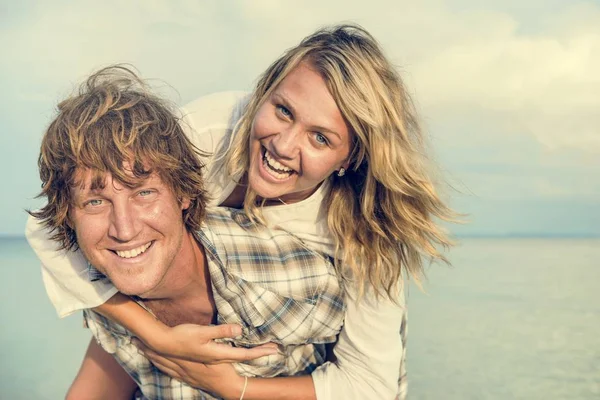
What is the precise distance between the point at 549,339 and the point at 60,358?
5.56 meters

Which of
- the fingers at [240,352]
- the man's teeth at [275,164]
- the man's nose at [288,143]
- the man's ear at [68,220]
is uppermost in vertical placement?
the man's nose at [288,143]

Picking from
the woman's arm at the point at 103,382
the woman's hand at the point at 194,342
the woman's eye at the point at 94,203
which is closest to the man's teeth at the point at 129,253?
the woman's eye at the point at 94,203

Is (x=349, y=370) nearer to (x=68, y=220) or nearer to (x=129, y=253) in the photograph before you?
(x=129, y=253)

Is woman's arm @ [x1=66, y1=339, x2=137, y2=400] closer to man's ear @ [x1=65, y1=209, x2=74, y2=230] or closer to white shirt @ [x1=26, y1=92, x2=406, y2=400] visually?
white shirt @ [x1=26, y1=92, x2=406, y2=400]

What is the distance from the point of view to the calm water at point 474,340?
6301 millimetres

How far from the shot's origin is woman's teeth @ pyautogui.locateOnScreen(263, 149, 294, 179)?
3.05m

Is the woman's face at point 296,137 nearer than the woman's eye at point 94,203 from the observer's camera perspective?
No

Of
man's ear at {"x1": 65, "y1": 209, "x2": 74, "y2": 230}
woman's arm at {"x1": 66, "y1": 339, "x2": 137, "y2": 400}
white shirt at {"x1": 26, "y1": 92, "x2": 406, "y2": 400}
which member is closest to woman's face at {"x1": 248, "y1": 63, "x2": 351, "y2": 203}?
white shirt at {"x1": 26, "y1": 92, "x2": 406, "y2": 400}

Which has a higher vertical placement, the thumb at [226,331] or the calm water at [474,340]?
the thumb at [226,331]

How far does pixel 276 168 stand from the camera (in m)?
3.07

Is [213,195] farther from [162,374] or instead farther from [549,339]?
[549,339]

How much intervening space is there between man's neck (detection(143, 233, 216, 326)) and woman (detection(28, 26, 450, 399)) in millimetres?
156

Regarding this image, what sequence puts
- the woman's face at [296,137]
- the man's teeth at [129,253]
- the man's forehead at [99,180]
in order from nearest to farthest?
the man's forehead at [99,180] < the man's teeth at [129,253] < the woman's face at [296,137]

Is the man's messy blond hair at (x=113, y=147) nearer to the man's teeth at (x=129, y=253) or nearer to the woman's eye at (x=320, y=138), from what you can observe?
the man's teeth at (x=129, y=253)
